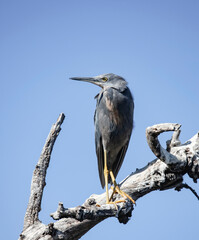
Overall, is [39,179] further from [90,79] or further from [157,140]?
[90,79]

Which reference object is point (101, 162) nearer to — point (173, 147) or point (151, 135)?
point (173, 147)

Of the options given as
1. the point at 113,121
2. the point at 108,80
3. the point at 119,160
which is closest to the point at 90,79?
the point at 108,80

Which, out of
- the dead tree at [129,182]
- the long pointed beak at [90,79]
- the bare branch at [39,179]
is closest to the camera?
the dead tree at [129,182]

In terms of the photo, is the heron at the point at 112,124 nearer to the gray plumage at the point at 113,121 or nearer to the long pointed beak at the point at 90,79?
the gray plumage at the point at 113,121

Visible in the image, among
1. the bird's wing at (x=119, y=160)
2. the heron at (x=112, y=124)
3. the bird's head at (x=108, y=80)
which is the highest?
the bird's head at (x=108, y=80)

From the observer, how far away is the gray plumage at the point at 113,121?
554 centimetres

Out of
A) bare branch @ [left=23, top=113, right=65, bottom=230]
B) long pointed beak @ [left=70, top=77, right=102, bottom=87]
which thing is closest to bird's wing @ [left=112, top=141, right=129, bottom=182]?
long pointed beak @ [left=70, top=77, right=102, bottom=87]

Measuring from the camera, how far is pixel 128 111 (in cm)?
560

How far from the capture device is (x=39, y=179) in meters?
4.09

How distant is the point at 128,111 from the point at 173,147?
4.46 feet

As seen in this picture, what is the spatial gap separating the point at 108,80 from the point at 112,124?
0.95 metres

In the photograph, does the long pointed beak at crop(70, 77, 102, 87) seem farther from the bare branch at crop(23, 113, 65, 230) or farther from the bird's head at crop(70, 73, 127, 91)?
the bare branch at crop(23, 113, 65, 230)

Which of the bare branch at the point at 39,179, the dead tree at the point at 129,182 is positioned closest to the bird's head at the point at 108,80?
the dead tree at the point at 129,182

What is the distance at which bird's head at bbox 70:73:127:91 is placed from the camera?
→ 5.80 m
